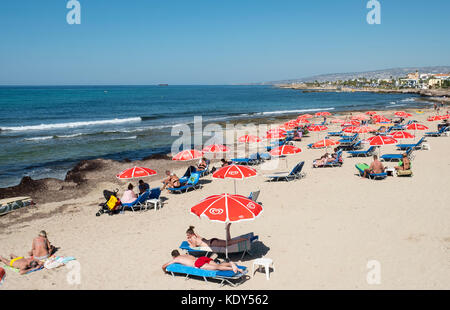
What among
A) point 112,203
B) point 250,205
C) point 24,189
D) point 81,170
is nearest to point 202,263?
point 250,205

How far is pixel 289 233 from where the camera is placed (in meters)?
8.84

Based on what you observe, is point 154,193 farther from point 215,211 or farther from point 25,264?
point 215,211

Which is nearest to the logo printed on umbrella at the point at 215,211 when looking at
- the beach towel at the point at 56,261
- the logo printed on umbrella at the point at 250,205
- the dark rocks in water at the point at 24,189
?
the logo printed on umbrella at the point at 250,205

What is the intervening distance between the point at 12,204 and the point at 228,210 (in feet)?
30.3

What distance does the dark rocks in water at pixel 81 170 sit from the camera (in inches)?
662

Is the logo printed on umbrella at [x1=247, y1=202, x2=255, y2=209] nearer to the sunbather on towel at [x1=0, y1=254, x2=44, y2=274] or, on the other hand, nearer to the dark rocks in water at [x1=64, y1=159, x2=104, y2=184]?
the sunbather on towel at [x1=0, y1=254, x2=44, y2=274]

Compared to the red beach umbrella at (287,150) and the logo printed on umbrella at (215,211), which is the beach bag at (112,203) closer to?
the logo printed on umbrella at (215,211)

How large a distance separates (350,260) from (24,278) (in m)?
6.59

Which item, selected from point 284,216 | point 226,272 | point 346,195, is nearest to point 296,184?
point 346,195

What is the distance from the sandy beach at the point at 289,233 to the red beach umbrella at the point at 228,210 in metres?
1.20

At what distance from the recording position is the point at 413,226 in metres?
8.78

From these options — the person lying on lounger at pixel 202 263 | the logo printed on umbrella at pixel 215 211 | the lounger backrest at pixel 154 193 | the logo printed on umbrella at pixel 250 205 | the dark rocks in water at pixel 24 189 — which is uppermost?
the logo printed on umbrella at pixel 250 205

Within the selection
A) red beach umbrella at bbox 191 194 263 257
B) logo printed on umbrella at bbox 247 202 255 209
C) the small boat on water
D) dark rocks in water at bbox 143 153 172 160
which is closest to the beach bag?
the small boat on water
